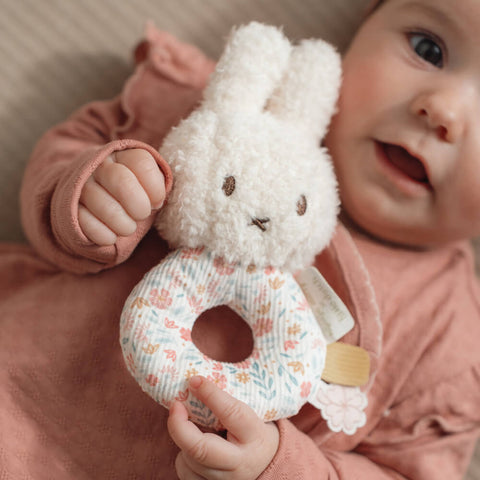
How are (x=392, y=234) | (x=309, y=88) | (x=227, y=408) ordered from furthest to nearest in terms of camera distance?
(x=392, y=234) → (x=309, y=88) → (x=227, y=408)

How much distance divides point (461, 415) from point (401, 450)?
0.11 metres

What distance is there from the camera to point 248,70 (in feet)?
1.87

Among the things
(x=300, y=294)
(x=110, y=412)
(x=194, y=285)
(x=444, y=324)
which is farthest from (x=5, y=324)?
(x=444, y=324)

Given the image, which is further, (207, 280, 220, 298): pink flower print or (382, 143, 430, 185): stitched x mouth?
(382, 143, 430, 185): stitched x mouth

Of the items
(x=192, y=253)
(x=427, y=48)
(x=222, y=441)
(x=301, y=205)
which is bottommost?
(x=222, y=441)

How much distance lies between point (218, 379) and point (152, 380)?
0.07 metres

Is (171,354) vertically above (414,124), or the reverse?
(414,124)

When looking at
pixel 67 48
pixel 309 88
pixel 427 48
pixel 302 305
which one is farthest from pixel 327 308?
pixel 67 48

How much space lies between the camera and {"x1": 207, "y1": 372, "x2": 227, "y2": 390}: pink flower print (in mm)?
501

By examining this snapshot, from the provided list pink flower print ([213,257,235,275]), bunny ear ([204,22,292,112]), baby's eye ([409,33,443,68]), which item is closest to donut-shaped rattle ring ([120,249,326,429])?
pink flower print ([213,257,235,275])

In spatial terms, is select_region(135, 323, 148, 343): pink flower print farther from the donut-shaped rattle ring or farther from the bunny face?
the bunny face

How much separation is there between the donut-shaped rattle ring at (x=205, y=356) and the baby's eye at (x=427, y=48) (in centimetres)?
38

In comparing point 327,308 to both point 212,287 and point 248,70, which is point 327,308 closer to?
point 212,287

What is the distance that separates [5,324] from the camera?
646 mm
